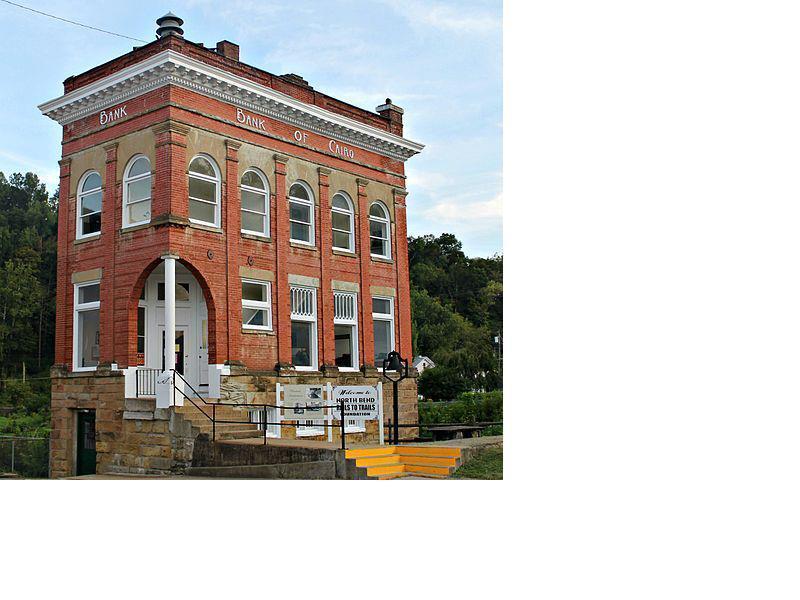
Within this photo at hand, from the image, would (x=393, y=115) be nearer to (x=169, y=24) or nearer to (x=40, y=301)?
(x=169, y=24)

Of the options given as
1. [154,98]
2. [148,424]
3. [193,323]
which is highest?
[154,98]

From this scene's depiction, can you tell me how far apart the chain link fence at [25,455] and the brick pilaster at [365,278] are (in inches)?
252

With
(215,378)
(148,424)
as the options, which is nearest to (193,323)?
(215,378)

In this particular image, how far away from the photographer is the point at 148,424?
14.7 m

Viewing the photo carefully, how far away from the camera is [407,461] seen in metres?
13.8

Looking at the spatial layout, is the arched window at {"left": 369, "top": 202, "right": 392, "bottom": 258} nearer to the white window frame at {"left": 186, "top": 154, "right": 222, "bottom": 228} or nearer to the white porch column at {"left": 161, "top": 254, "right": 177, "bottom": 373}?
the white window frame at {"left": 186, "top": 154, "right": 222, "bottom": 228}

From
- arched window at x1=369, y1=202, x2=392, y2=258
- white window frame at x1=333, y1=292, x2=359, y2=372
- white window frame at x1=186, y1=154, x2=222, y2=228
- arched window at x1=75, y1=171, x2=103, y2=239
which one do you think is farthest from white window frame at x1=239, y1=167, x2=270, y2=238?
arched window at x1=369, y1=202, x2=392, y2=258

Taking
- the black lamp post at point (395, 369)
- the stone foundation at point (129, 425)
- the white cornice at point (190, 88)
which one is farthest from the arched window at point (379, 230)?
the stone foundation at point (129, 425)

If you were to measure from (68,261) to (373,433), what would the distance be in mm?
6578

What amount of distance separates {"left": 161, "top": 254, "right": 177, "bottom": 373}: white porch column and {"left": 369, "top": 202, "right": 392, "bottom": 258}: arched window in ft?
17.5

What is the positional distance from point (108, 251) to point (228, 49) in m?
4.44

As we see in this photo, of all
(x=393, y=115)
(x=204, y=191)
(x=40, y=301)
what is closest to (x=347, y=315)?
(x=204, y=191)

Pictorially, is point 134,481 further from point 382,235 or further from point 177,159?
point 382,235

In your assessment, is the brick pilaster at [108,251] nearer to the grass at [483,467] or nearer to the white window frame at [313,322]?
the white window frame at [313,322]
